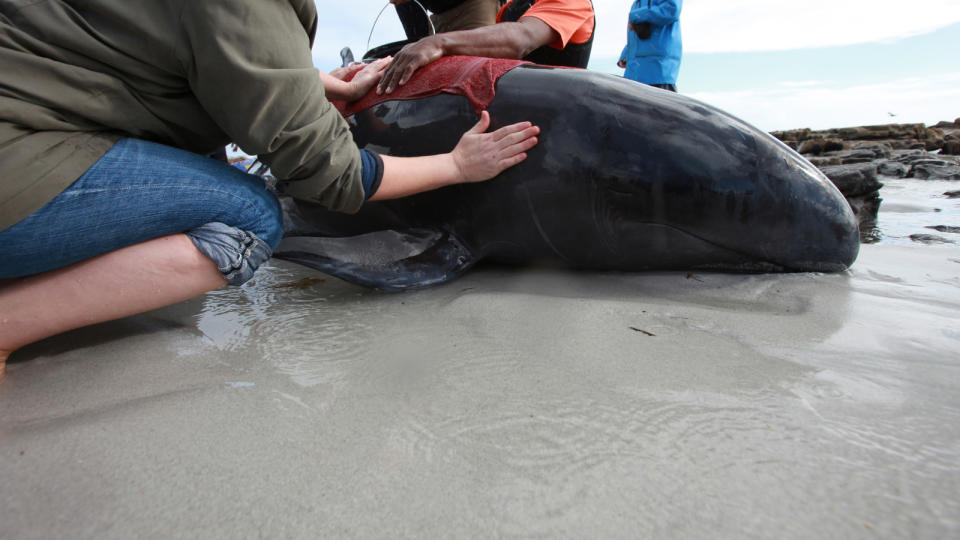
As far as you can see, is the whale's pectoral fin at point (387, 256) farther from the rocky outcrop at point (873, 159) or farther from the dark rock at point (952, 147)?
the dark rock at point (952, 147)

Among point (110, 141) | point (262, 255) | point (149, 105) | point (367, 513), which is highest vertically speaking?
point (149, 105)

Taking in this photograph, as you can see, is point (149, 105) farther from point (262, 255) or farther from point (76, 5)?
point (262, 255)

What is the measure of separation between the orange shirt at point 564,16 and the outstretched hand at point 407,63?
2.77 feet

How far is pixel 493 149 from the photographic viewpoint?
2119 millimetres

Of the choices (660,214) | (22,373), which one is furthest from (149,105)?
(660,214)

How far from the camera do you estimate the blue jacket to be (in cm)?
554

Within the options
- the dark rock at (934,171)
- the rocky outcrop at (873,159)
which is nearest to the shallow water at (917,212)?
the rocky outcrop at (873,159)

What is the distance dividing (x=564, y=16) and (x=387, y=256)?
1819 mm

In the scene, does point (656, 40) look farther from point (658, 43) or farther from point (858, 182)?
point (858, 182)

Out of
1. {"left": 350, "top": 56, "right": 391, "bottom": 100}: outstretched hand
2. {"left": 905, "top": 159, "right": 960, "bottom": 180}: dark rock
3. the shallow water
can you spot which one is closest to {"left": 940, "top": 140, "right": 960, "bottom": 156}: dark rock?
{"left": 905, "top": 159, "right": 960, "bottom": 180}: dark rock

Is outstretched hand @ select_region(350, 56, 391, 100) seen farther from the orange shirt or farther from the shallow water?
the shallow water

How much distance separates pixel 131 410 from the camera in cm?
128

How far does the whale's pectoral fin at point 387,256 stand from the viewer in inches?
85.7

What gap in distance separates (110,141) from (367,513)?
51.9 inches
